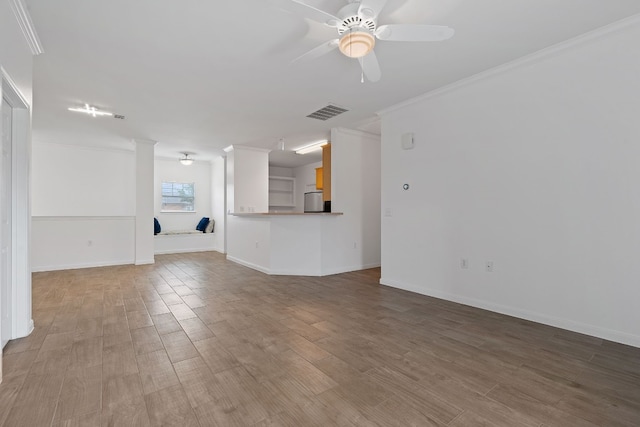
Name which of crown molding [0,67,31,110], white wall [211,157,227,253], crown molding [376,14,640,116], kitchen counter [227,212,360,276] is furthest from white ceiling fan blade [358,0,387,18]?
A: white wall [211,157,227,253]

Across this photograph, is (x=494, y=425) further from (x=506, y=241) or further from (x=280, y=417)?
(x=506, y=241)

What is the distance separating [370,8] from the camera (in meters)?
1.82

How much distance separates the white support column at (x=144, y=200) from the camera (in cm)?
590

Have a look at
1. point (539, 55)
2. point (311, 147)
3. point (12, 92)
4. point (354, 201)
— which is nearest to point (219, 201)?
point (311, 147)

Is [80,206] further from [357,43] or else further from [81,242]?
[357,43]

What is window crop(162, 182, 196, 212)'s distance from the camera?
26.0 ft

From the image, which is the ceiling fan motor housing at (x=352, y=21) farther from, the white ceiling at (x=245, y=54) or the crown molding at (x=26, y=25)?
the crown molding at (x=26, y=25)

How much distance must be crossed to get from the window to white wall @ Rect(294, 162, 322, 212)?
10.4 feet

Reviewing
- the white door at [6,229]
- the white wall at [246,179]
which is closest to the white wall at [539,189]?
the white wall at [246,179]

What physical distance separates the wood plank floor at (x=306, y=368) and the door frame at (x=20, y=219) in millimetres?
251

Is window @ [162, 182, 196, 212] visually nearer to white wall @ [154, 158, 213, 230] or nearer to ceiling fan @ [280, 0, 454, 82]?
white wall @ [154, 158, 213, 230]

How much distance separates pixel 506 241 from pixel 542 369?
54.5 inches

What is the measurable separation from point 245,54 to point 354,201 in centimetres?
319

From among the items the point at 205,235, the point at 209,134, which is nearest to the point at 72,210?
the point at 205,235
